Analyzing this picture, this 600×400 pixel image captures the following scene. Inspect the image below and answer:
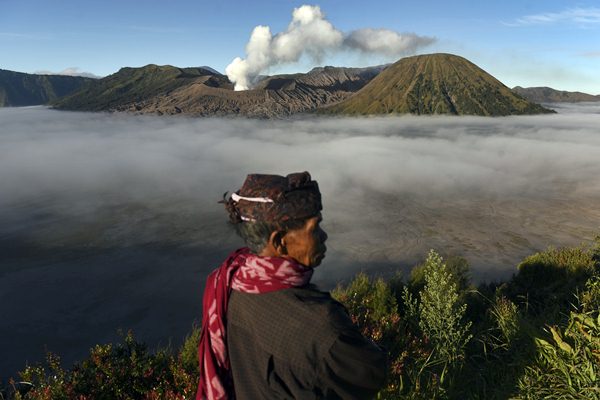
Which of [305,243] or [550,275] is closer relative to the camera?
[305,243]

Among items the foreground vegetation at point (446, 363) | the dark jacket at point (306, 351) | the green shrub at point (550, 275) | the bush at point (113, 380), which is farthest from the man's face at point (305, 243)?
the green shrub at point (550, 275)

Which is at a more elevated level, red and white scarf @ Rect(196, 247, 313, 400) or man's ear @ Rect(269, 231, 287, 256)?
man's ear @ Rect(269, 231, 287, 256)

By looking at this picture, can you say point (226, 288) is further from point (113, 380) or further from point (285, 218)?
point (113, 380)

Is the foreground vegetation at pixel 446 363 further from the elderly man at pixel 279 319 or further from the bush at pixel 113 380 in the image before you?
the elderly man at pixel 279 319

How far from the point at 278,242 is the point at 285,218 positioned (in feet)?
0.45

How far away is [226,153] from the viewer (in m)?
141

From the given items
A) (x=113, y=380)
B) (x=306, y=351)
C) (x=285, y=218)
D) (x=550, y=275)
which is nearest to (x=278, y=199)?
(x=285, y=218)

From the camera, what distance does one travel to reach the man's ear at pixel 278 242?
83.4 inches

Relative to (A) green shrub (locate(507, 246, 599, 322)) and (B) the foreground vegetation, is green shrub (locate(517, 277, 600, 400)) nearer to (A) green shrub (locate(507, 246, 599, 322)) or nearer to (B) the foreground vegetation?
(B) the foreground vegetation

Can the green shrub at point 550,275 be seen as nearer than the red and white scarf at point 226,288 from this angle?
No

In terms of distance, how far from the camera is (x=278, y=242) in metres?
2.14

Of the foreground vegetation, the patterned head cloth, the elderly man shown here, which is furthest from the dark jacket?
the foreground vegetation

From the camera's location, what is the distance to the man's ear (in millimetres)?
2119

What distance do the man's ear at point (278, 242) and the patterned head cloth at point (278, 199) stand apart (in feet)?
0.23
